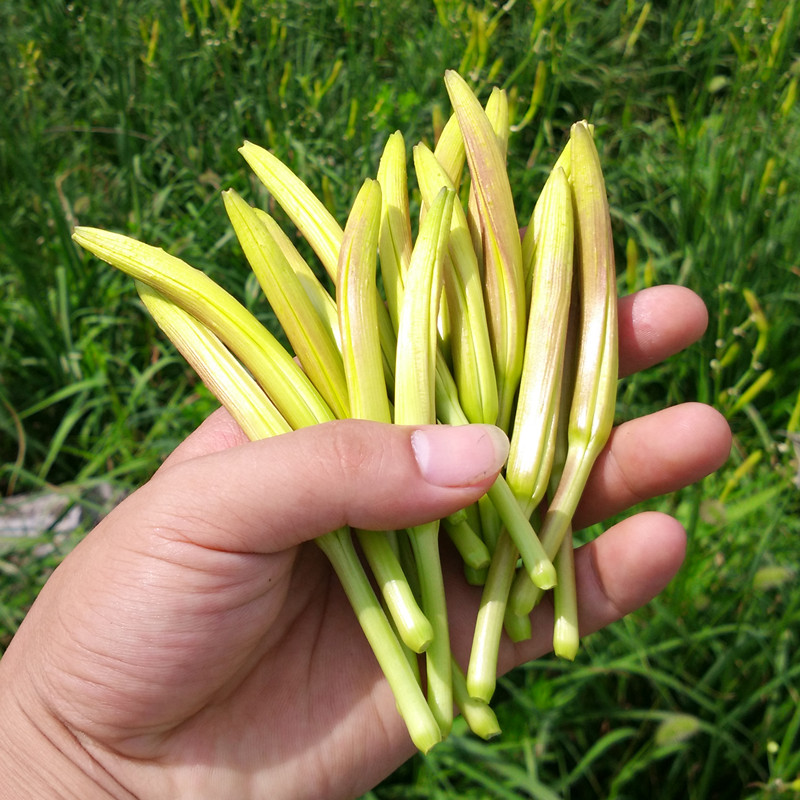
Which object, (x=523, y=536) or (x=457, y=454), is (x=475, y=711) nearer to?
(x=523, y=536)

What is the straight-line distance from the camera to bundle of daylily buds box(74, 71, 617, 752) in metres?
1.49

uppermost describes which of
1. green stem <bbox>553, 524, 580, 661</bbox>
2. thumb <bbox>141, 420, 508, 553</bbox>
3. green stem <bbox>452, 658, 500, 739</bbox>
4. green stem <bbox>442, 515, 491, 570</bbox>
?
thumb <bbox>141, 420, 508, 553</bbox>

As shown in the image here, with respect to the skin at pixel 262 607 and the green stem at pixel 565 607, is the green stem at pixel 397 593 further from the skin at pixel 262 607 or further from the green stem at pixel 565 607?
the green stem at pixel 565 607

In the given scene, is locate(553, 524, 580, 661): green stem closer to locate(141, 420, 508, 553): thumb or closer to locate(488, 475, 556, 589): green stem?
locate(488, 475, 556, 589): green stem

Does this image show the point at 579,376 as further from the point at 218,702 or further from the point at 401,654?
the point at 218,702

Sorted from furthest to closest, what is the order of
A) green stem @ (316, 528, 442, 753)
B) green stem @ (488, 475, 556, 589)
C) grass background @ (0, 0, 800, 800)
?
grass background @ (0, 0, 800, 800), green stem @ (488, 475, 556, 589), green stem @ (316, 528, 442, 753)

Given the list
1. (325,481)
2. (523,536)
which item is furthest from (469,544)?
(325,481)

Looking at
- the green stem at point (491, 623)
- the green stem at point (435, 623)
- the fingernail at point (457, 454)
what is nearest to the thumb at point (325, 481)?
the fingernail at point (457, 454)

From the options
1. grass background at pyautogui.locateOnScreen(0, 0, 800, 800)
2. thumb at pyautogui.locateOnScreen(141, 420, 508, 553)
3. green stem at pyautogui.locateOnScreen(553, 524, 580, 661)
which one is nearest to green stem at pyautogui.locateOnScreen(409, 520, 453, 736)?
thumb at pyautogui.locateOnScreen(141, 420, 508, 553)

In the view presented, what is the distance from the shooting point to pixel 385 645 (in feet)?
4.66

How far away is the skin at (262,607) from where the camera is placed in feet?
4.53

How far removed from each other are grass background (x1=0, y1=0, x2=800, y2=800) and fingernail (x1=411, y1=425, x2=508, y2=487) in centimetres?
82

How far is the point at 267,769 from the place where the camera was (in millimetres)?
1615

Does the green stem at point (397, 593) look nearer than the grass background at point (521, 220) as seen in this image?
Yes
